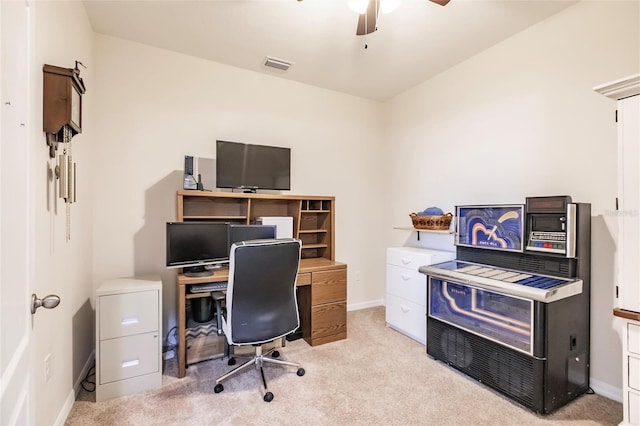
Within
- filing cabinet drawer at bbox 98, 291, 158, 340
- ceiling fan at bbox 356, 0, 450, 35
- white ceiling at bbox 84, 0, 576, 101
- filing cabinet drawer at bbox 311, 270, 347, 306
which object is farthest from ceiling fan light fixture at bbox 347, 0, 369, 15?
filing cabinet drawer at bbox 98, 291, 158, 340

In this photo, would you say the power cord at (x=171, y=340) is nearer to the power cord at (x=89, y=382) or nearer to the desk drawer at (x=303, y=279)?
the power cord at (x=89, y=382)

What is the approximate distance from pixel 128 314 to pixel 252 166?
1.72 metres

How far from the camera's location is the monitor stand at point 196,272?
2.56 m

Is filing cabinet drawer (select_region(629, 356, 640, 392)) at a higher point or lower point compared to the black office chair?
lower

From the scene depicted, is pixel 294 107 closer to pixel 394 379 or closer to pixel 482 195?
pixel 482 195

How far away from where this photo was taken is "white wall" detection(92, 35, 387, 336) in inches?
109

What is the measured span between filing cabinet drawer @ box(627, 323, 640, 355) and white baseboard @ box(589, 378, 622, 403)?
0.70 m

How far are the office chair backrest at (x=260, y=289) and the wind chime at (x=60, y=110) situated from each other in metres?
1.13

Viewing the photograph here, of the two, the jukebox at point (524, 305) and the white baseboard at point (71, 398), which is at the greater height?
the jukebox at point (524, 305)

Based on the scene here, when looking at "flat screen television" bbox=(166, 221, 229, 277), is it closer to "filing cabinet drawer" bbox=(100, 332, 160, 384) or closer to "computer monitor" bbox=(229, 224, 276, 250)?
"computer monitor" bbox=(229, 224, 276, 250)

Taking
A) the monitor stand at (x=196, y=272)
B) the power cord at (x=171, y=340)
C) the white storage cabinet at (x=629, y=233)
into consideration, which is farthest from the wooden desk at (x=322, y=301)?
the white storage cabinet at (x=629, y=233)

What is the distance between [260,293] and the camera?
2146 mm

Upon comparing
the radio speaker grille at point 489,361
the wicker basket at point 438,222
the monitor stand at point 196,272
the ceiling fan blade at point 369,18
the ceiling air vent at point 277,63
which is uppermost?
the ceiling air vent at point 277,63

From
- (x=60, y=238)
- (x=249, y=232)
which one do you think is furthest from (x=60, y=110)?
(x=249, y=232)
